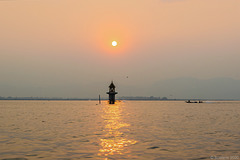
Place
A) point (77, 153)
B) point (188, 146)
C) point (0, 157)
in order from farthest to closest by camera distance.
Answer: point (188, 146)
point (77, 153)
point (0, 157)

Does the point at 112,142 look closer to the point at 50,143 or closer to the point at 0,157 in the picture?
the point at 50,143

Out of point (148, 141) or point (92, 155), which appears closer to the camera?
point (92, 155)

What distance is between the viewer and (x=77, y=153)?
18.4 meters

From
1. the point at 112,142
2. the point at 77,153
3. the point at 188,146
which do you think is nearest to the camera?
the point at 77,153

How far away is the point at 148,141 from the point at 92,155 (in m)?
7.19

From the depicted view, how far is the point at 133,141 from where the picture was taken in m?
23.4

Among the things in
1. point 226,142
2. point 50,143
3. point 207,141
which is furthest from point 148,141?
point 50,143

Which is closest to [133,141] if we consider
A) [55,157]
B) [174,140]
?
[174,140]

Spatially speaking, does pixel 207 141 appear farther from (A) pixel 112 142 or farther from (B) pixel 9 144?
(B) pixel 9 144

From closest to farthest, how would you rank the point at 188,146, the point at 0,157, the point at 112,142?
the point at 0,157 < the point at 188,146 < the point at 112,142

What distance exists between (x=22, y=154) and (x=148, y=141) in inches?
405

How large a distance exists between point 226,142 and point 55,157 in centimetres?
1409

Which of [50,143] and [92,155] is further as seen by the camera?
[50,143]

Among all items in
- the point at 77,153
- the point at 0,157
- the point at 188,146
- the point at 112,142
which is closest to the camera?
the point at 0,157
